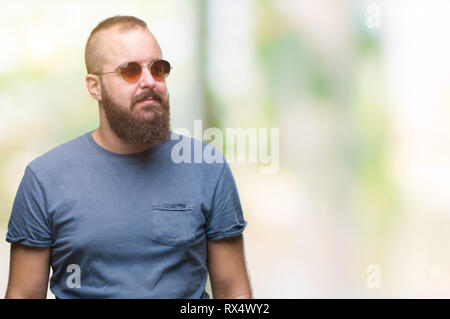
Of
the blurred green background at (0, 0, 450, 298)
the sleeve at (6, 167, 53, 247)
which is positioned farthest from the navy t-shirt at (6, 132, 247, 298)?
the blurred green background at (0, 0, 450, 298)

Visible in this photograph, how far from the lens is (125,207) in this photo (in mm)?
1671

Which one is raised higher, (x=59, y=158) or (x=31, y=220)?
(x=59, y=158)

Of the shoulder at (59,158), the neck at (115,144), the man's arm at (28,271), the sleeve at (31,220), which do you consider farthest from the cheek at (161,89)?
the man's arm at (28,271)

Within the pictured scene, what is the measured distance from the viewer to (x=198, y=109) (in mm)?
2781

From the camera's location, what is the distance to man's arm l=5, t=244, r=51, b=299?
168 cm

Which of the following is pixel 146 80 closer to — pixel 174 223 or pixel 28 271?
pixel 174 223

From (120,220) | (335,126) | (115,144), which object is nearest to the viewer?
(120,220)

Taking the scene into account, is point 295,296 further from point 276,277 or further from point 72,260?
point 72,260

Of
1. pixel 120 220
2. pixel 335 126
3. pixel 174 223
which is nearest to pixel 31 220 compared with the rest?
pixel 120 220

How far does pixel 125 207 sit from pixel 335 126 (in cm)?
159

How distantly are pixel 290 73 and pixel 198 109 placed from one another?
1.87 ft


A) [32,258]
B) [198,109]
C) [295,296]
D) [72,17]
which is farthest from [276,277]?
[72,17]

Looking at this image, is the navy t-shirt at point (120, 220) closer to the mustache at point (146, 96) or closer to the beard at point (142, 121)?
the beard at point (142, 121)

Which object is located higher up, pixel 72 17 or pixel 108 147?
pixel 72 17
